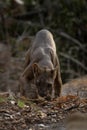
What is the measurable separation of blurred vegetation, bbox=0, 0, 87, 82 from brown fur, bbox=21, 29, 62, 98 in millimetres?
7966

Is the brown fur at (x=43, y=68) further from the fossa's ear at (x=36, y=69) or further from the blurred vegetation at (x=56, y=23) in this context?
the blurred vegetation at (x=56, y=23)

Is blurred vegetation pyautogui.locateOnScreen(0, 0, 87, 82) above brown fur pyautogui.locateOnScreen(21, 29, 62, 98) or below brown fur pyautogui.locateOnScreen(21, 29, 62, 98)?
below

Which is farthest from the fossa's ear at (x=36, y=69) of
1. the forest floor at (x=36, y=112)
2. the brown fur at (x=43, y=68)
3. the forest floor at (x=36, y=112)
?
the forest floor at (x=36, y=112)

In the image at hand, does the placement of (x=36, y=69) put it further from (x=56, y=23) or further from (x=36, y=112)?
(x=56, y=23)

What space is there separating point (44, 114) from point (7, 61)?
33.8ft

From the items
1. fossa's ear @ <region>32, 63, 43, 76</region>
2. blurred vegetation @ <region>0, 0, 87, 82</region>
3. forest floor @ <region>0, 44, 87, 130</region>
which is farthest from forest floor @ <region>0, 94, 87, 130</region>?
blurred vegetation @ <region>0, 0, 87, 82</region>

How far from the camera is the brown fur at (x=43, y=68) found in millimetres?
10945

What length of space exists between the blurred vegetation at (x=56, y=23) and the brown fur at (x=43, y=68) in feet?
26.1

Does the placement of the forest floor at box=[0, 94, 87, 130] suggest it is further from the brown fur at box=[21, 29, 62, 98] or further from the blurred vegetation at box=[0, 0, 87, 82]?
the blurred vegetation at box=[0, 0, 87, 82]

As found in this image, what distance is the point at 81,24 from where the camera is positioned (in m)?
22.8

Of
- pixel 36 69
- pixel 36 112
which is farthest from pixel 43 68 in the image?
pixel 36 112

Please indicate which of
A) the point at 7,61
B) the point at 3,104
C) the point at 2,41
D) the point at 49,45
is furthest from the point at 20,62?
the point at 3,104

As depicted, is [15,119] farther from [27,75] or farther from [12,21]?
[12,21]

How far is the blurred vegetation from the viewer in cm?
2147
